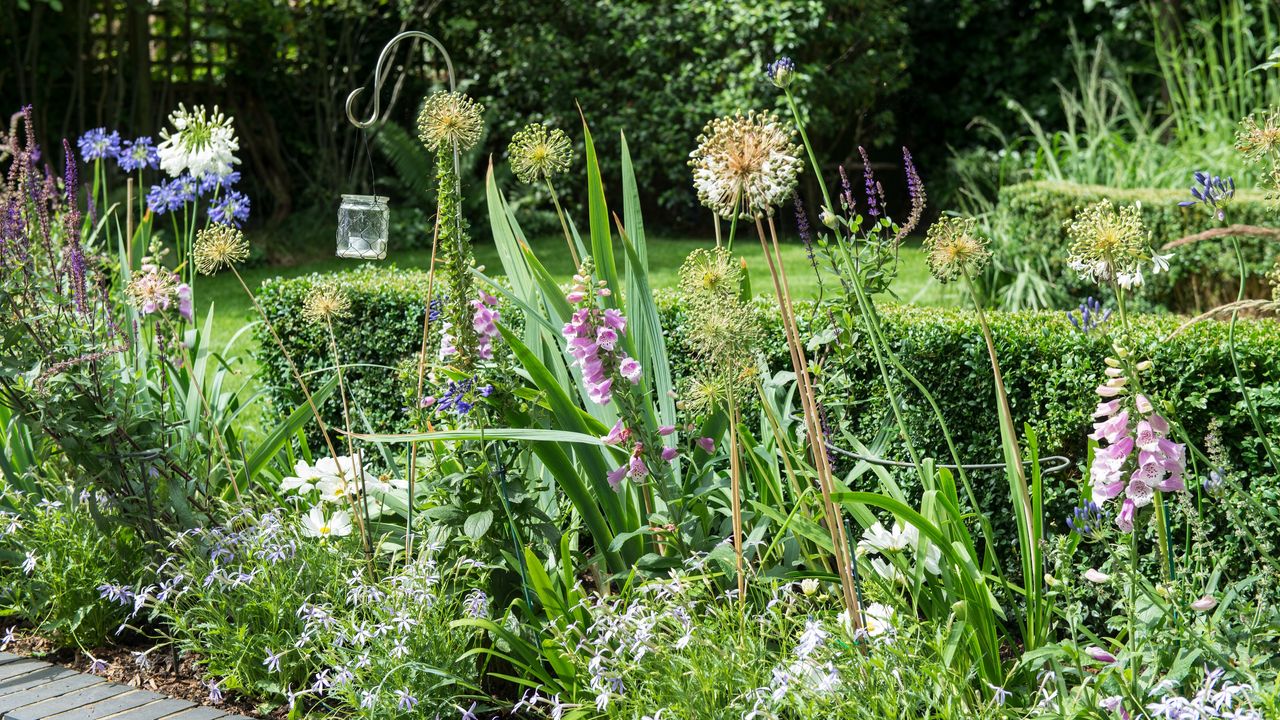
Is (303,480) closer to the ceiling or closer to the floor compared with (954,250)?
closer to the floor

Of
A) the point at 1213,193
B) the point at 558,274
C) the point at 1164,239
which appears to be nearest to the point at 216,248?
the point at 1213,193

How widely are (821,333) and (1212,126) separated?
461 cm

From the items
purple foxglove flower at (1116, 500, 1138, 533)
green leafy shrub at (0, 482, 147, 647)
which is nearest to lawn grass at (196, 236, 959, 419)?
green leafy shrub at (0, 482, 147, 647)

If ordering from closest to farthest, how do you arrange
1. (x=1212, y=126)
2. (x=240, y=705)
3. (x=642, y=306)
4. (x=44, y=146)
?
(x=240, y=705) < (x=642, y=306) < (x=1212, y=126) < (x=44, y=146)

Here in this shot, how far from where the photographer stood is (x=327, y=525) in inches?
108

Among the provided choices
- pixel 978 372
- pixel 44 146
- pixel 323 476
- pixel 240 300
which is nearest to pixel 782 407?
pixel 978 372

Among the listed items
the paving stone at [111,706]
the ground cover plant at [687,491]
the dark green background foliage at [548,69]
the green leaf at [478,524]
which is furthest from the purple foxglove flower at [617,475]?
the dark green background foliage at [548,69]

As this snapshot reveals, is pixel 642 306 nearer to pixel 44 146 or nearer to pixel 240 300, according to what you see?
pixel 240 300

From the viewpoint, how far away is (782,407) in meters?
2.94

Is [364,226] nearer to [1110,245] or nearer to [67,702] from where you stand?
[67,702]

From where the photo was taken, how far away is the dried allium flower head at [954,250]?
6.72 ft

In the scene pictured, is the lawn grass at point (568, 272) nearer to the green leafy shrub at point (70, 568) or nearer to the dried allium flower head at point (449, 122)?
the green leafy shrub at point (70, 568)

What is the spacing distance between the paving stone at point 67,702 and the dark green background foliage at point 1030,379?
155 centimetres

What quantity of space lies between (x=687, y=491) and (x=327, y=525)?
0.88 meters
